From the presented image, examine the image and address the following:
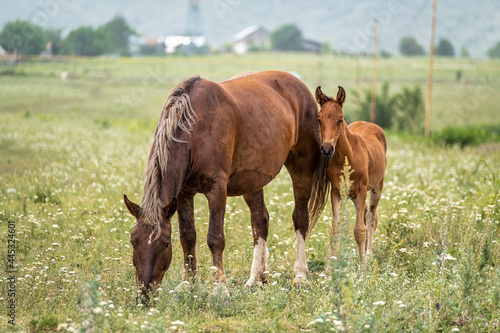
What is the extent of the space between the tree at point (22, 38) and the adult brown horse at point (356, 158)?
14.7m

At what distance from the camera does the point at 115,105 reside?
38688mm

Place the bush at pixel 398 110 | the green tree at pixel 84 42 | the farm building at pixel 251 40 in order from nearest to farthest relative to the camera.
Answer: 1. the green tree at pixel 84 42
2. the bush at pixel 398 110
3. the farm building at pixel 251 40

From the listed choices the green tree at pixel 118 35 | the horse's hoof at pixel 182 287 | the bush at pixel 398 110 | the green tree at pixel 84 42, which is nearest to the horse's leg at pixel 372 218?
the horse's hoof at pixel 182 287

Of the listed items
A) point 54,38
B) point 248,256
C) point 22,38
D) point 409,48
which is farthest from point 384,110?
point 409,48

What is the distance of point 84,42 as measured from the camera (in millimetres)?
29375

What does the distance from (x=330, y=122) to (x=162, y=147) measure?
1738 millimetres

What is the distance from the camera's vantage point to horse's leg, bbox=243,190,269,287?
6.32 m

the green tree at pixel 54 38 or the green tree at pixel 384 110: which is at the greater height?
the green tree at pixel 54 38

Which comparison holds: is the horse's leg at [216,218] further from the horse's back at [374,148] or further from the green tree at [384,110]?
the green tree at [384,110]

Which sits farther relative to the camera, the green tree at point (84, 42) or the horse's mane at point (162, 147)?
the green tree at point (84, 42)

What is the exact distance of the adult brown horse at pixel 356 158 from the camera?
18.9ft

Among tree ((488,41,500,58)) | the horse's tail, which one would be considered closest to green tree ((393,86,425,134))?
the horse's tail

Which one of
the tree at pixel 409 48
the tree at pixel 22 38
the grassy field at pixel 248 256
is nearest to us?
the grassy field at pixel 248 256

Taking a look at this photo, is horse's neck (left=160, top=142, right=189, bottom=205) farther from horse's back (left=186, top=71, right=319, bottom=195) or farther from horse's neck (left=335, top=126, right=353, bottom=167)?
horse's neck (left=335, top=126, right=353, bottom=167)
